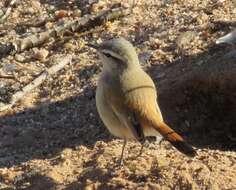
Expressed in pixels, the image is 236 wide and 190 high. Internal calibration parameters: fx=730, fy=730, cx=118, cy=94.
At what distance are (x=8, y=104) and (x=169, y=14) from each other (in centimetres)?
238

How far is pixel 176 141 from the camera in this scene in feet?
19.4

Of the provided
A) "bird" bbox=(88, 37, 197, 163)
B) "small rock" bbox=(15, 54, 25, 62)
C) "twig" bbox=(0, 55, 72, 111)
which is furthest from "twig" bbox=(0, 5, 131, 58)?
"bird" bbox=(88, 37, 197, 163)

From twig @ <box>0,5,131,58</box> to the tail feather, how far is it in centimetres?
314

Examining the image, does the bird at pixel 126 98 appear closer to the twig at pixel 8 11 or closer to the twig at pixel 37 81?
the twig at pixel 37 81

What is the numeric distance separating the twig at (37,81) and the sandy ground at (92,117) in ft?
0.21

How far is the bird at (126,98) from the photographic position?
6.29m

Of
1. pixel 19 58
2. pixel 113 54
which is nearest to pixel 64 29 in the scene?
pixel 19 58

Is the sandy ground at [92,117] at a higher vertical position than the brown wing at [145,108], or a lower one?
lower

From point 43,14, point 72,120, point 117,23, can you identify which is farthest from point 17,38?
point 72,120

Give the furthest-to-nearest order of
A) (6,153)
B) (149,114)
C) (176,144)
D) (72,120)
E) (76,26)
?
(76,26) → (72,120) → (6,153) → (149,114) → (176,144)

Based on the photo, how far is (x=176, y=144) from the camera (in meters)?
5.91

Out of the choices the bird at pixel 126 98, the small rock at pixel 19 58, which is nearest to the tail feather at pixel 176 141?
the bird at pixel 126 98

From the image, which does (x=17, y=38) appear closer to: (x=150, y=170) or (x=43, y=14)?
(x=43, y=14)

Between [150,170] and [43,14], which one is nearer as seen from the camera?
[150,170]
